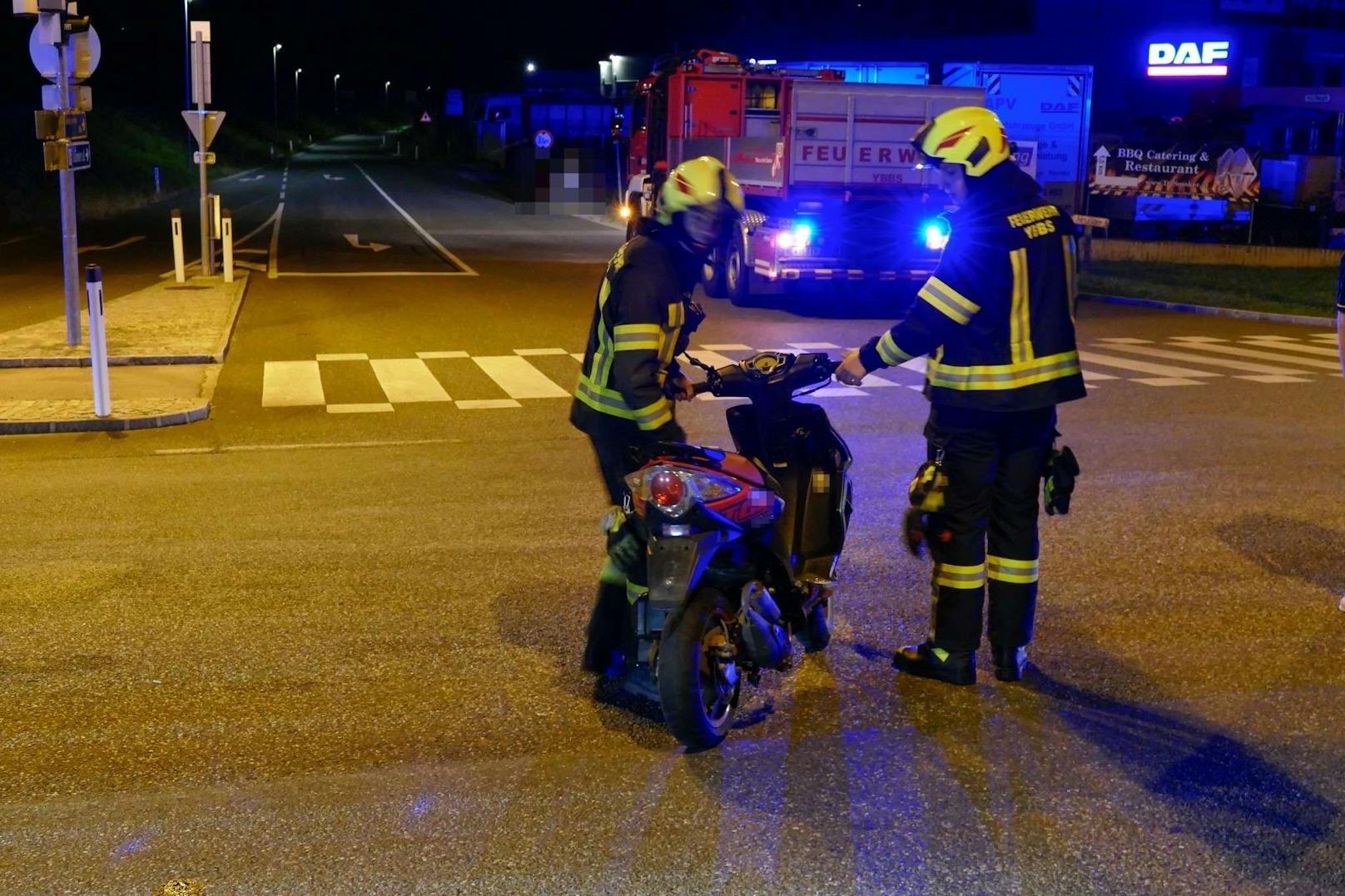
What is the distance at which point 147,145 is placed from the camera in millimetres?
65812

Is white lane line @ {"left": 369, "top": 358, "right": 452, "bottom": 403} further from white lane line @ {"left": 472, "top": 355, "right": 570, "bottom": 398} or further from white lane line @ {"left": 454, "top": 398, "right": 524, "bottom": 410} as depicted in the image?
white lane line @ {"left": 472, "top": 355, "right": 570, "bottom": 398}

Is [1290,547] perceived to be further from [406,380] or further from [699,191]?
[406,380]

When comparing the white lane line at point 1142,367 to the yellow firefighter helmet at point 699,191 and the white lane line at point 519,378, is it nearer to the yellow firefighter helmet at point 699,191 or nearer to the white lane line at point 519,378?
the white lane line at point 519,378

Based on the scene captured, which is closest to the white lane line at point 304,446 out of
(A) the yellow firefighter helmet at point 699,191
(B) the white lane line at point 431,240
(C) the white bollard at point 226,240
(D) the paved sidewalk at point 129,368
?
(D) the paved sidewalk at point 129,368

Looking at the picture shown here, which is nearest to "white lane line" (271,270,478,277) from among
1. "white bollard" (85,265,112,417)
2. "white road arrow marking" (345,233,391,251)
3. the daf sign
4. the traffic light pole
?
"white road arrow marking" (345,233,391,251)

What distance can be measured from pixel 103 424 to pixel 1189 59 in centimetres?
4362

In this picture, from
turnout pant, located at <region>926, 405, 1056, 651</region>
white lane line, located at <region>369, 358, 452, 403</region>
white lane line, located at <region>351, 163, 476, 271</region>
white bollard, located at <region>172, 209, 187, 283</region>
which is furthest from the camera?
white lane line, located at <region>351, 163, 476, 271</region>

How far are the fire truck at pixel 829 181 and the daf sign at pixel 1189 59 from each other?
98.1 ft

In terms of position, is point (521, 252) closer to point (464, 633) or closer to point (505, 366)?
point (505, 366)

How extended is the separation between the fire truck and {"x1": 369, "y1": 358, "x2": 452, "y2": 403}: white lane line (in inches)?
213

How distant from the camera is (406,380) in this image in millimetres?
12750

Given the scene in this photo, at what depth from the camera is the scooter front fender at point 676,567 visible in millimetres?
4367

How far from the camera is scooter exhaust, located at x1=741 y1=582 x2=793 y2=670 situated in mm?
4621

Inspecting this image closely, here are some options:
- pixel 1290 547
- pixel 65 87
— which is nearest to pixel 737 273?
pixel 65 87
